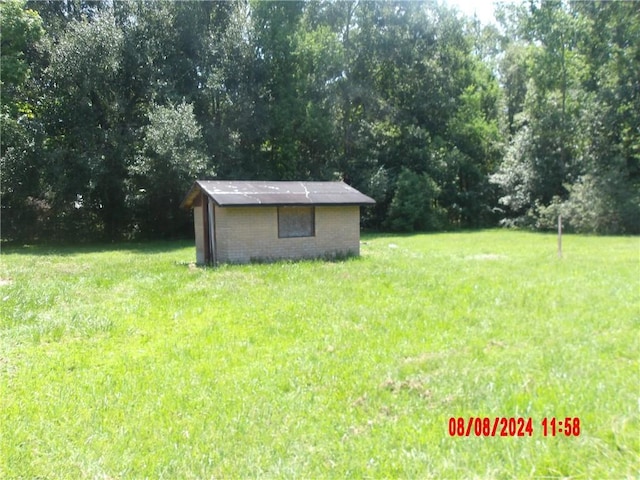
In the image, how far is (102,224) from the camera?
78.8 feet

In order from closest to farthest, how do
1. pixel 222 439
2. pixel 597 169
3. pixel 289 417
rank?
pixel 222 439, pixel 289 417, pixel 597 169

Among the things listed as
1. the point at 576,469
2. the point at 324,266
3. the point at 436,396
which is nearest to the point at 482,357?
the point at 436,396

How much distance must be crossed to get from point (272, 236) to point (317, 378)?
28.0 ft

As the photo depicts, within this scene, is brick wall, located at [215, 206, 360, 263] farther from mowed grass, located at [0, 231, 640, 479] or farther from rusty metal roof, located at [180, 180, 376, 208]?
mowed grass, located at [0, 231, 640, 479]

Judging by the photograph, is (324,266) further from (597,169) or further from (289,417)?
(597,169)

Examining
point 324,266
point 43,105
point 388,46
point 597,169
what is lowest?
point 324,266

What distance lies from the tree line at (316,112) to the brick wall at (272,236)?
8.89m

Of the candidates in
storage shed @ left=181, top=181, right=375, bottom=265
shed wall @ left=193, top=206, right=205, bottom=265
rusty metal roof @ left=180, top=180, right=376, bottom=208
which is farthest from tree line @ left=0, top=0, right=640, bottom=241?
storage shed @ left=181, top=181, right=375, bottom=265

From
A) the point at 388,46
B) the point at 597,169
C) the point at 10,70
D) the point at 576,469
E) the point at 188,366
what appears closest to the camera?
the point at 576,469

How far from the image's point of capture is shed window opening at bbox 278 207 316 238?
12.9 metres

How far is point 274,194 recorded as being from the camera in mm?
12867

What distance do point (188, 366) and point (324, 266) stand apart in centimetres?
679

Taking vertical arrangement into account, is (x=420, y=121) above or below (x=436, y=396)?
above
